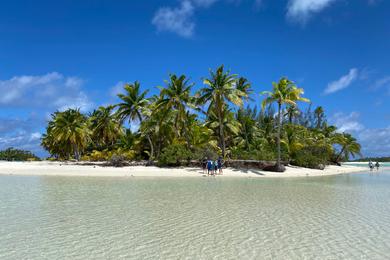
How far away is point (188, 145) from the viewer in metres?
35.8

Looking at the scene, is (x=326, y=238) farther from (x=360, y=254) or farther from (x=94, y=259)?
(x=94, y=259)

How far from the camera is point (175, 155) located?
3331 centimetres

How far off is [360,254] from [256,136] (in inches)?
1539

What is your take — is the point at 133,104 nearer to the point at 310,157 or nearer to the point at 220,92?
the point at 220,92

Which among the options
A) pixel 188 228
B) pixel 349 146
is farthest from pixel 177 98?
pixel 349 146

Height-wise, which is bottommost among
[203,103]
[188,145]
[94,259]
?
[94,259]

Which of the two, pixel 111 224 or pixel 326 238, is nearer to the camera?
pixel 326 238

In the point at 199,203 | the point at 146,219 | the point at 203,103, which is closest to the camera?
the point at 146,219

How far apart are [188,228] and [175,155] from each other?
24.7 metres

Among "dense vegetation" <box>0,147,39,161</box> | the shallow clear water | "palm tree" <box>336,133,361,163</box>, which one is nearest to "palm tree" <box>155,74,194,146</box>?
the shallow clear water

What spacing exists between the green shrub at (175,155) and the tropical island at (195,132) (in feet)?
0.33

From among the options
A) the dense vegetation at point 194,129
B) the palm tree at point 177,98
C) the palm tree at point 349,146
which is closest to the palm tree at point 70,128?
the dense vegetation at point 194,129

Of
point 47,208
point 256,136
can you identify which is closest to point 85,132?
point 256,136

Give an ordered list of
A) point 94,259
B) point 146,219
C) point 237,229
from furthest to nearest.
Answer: point 146,219, point 237,229, point 94,259
